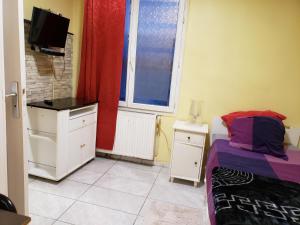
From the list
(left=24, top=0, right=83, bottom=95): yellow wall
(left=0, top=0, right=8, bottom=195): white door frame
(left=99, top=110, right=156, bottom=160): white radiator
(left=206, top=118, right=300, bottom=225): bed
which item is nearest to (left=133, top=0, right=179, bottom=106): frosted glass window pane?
(left=99, top=110, right=156, bottom=160): white radiator

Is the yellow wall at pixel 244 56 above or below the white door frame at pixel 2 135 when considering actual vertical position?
above

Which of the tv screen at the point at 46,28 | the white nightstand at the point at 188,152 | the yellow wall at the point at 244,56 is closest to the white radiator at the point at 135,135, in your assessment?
the white nightstand at the point at 188,152

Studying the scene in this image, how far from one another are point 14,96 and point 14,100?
3 cm

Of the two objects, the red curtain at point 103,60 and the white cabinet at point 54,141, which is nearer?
the white cabinet at point 54,141

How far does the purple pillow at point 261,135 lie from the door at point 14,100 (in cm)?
197

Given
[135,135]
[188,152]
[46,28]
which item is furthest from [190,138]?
[46,28]

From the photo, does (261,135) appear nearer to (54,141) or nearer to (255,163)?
(255,163)

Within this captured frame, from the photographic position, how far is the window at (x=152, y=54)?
3018 millimetres

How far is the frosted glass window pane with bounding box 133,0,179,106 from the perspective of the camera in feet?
9.90

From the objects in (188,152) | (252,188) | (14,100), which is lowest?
(188,152)

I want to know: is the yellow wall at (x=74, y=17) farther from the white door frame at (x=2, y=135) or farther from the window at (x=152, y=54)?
the white door frame at (x=2, y=135)

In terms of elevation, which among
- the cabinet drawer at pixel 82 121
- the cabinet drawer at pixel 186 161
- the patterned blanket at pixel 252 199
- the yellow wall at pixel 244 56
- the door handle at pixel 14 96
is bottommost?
the cabinet drawer at pixel 186 161

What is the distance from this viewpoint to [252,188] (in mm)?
1708

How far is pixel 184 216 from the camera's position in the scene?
2246 millimetres
